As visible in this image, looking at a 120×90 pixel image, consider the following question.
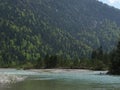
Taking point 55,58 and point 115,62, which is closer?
point 115,62

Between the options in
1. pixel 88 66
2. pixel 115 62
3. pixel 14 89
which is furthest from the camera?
pixel 88 66

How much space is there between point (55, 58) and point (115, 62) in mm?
84869

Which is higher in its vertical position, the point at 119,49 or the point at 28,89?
the point at 119,49

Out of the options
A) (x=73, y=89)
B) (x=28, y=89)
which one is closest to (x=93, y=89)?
(x=73, y=89)

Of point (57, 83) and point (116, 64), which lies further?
point (116, 64)

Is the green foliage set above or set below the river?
above

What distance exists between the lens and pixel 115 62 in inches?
4439

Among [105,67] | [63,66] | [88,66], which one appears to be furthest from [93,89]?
[63,66]

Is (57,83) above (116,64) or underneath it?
underneath

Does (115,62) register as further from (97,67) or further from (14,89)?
(14,89)

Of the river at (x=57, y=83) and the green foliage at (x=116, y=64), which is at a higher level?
the green foliage at (x=116, y=64)

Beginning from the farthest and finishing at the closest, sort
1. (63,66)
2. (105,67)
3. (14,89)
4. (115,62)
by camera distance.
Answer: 1. (63,66)
2. (105,67)
3. (115,62)
4. (14,89)

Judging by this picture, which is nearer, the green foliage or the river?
the river

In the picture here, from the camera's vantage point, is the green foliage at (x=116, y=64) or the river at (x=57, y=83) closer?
the river at (x=57, y=83)
